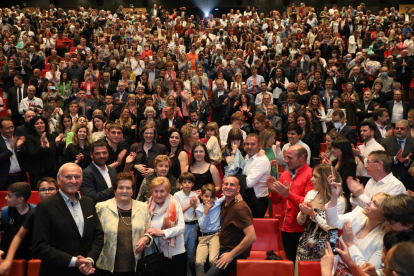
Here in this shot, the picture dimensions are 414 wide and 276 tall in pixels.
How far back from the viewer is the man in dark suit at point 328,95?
8.11 metres

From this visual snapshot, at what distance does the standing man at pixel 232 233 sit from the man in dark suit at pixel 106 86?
5718 mm

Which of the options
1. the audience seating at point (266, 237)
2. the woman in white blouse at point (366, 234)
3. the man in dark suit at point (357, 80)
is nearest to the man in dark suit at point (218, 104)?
the man in dark suit at point (357, 80)

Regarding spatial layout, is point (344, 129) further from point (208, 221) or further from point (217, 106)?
point (208, 221)

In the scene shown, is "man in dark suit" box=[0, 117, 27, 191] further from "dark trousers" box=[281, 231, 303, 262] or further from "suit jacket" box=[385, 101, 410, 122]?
"suit jacket" box=[385, 101, 410, 122]

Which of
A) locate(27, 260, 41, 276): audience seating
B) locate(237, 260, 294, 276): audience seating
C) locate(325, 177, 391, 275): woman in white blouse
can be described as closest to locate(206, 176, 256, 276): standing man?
locate(237, 260, 294, 276): audience seating

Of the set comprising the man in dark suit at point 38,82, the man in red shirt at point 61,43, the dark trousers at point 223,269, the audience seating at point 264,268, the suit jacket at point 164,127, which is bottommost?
the dark trousers at point 223,269

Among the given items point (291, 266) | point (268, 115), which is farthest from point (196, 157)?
point (268, 115)

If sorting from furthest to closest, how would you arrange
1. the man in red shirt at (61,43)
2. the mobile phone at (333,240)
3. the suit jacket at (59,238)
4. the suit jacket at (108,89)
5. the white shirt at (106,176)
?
the man in red shirt at (61,43) < the suit jacket at (108,89) < the white shirt at (106,176) < the suit jacket at (59,238) < the mobile phone at (333,240)

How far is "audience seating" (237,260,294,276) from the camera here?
309 cm

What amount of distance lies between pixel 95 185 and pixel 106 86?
5.23m

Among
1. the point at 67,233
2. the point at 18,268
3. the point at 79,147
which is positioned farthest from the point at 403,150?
the point at 18,268

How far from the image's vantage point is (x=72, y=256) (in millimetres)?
2740

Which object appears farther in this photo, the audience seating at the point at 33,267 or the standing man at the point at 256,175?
the standing man at the point at 256,175

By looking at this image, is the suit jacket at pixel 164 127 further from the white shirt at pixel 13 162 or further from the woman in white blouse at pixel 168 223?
the woman in white blouse at pixel 168 223
